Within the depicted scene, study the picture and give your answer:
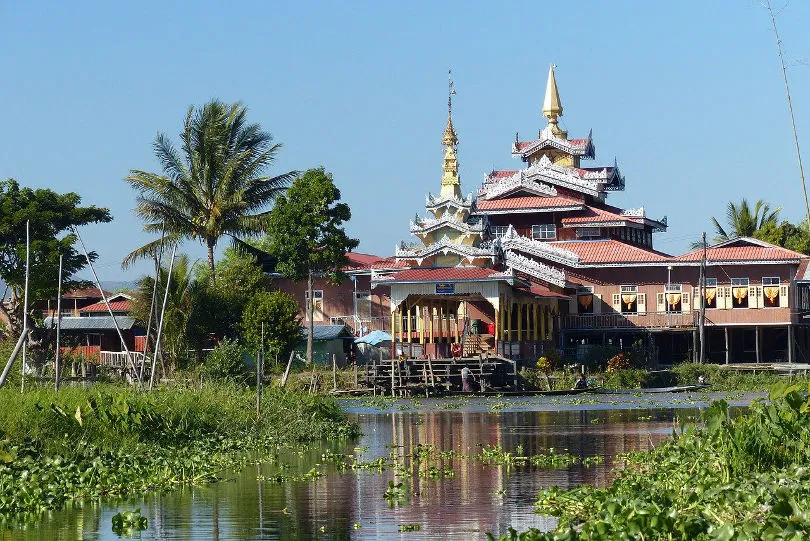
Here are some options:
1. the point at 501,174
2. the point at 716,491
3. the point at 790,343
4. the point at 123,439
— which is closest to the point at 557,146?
the point at 501,174

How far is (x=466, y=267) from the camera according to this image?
2078 inches

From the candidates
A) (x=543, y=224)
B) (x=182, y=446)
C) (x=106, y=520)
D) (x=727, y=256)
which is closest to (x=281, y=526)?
(x=106, y=520)

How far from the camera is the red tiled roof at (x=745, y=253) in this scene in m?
55.1

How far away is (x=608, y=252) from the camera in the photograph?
58.3 meters

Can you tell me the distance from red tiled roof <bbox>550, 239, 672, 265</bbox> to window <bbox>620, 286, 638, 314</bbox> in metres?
1.25

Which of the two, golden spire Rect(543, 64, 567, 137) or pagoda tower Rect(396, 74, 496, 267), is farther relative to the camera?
golden spire Rect(543, 64, 567, 137)

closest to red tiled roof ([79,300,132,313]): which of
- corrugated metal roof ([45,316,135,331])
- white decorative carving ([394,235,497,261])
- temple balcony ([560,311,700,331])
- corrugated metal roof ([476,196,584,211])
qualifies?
corrugated metal roof ([45,316,135,331])

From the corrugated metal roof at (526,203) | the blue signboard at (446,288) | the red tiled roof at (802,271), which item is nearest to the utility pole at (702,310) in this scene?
the red tiled roof at (802,271)

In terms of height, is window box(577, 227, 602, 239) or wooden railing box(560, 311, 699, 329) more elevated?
window box(577, 227, 602, 239)

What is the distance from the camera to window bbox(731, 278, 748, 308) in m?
56.0

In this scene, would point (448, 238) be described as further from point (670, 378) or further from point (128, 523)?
point (128, 523)

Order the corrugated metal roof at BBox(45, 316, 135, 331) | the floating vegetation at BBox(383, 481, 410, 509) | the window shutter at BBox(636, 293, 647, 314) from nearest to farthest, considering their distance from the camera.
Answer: the floating vegetation at BBox(383, 481, 410, 509), the corrugated metal roof at BBox(45, 316, 135, 331), the window shutter at BBox(636, 293, 647, 314)

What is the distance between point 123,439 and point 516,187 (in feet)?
134

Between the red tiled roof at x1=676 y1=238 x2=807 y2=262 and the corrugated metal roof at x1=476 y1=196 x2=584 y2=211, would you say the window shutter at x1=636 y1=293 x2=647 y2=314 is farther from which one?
the corrugated metal roof at x1=476 y1=196 x2=584 y2=211
